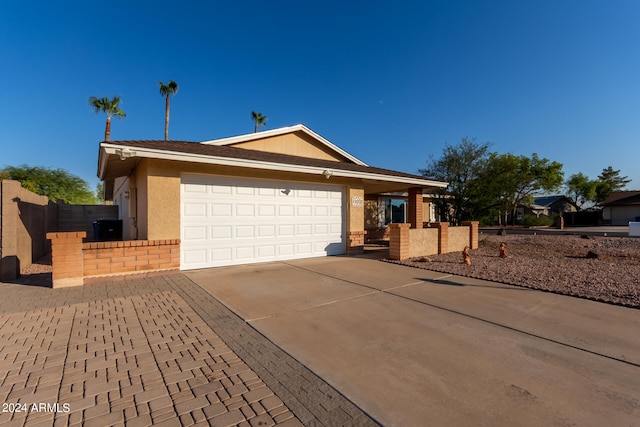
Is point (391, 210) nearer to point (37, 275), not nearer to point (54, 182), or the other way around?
point (37, 275)

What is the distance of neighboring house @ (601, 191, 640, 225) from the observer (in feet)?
120

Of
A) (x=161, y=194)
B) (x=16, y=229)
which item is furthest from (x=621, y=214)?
(x=16, y=229)

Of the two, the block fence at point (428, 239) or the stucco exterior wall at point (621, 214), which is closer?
the block fence at point (428, 239)

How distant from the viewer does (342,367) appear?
9.52 ft

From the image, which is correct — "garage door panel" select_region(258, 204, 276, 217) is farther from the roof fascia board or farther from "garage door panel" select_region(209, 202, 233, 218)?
the roof fascia board

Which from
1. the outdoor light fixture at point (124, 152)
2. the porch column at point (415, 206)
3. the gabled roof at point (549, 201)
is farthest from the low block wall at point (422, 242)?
the gabled roof at point (549, 201)

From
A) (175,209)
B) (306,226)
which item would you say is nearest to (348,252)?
(306,226)

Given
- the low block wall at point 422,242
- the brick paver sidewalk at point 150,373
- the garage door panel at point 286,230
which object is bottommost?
the brick paver sidewalk at point 150,373

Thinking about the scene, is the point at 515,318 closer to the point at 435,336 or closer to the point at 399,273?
the point at 435,336

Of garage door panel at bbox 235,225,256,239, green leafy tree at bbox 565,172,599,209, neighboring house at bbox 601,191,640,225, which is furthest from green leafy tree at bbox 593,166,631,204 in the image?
garage door panel at bbox 235,225,256,239

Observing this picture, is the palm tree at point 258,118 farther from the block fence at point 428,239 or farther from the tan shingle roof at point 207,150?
the block fence at point 428,239

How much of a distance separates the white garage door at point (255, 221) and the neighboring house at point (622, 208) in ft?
150

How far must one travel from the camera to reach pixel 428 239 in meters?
10.2

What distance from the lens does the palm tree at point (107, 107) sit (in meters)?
27.6
